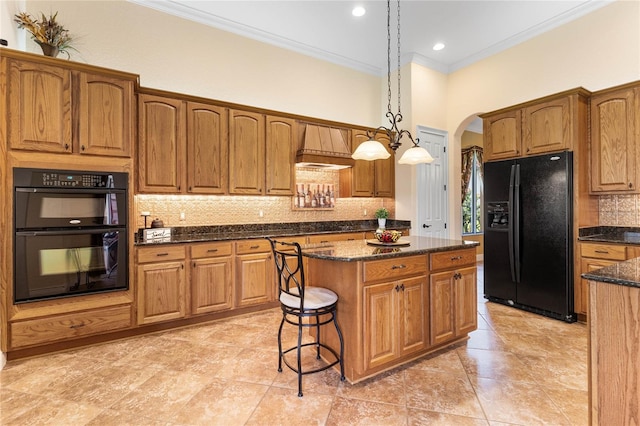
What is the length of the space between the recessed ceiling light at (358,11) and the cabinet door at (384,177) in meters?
1.96

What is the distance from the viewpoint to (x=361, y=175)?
5.08 metres

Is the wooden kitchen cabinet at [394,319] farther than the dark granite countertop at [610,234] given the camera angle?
No

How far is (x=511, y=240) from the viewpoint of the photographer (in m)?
3.87

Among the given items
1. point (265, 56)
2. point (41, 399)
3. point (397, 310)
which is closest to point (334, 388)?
point (397, 310)

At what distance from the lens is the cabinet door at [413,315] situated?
2.38 m

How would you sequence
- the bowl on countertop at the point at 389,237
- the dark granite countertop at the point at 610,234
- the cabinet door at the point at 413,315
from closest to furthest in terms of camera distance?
Result: 1. the cabinet door at the point at 413,315
2. the bowl on countertop at the point at 389,237
3. the dark granite countertop at the point at 610,234

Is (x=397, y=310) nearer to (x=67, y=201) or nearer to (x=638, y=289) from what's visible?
(x=638, y=289)

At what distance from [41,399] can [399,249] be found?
109 inches

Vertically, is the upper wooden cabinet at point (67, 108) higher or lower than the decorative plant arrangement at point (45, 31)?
lower

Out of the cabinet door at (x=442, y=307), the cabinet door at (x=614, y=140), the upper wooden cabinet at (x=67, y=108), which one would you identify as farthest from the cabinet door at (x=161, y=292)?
the cabinet door at (x=614, y=140)

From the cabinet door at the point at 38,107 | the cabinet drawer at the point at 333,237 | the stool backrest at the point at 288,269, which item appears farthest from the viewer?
the cabinet drawer at the point at 333,237

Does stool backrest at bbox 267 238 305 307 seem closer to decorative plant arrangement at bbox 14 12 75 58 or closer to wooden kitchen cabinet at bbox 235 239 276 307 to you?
wooden kitchen cabinet at bbox 235 239 276 307

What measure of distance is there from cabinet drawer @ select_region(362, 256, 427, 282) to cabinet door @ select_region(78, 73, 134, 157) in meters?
2.62

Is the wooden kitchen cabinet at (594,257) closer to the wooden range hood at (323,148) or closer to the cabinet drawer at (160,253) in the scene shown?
the wooden range hood at (323,148)
